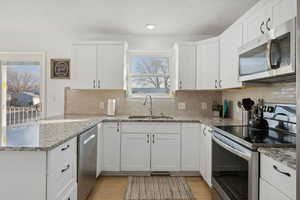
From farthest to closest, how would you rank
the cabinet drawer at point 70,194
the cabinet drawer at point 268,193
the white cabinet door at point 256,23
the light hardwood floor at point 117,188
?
the light hardwood floor at point 117,188 → the white cabinet door at point 256,23 → the cabinet drawer at point 70,194 → the cabinet drawer at point 268,193

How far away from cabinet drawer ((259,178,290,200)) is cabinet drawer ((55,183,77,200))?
145cm

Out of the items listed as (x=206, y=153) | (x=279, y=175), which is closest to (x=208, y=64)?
(x=206, y=153)

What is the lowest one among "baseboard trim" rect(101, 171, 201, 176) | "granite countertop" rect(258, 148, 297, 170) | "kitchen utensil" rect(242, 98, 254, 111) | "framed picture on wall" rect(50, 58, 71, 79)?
"baseboard trim" rect(101, 171, 201, 176)

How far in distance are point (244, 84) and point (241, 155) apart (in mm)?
1012

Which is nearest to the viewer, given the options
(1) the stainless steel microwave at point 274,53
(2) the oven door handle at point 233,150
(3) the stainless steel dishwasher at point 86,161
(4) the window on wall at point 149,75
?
(1) the stainless steel microwave at point 274,53

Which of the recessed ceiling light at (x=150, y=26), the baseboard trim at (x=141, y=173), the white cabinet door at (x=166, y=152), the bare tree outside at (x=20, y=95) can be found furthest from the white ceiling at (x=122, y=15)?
the baseboard trim at (x=141, y=173)

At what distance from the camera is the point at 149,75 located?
13.1ft

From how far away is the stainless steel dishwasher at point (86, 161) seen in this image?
2.14 meters

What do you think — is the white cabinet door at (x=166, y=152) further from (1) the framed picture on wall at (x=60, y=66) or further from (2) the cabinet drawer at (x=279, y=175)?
(1) the framed picture on wall at (x=60, y=66)

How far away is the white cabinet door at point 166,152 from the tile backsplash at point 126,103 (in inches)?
30.0

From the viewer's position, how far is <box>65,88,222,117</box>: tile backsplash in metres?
3.86

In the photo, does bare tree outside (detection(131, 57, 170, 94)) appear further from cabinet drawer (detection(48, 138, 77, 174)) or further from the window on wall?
cabinet drawer (detection(48, 138, 77, 174))

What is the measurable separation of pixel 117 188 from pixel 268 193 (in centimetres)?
197

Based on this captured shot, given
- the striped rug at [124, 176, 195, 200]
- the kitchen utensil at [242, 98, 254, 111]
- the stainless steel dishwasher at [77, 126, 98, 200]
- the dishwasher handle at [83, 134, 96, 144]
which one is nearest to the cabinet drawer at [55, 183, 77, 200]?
the stainless steel dishwasher at [77, 126, 98, 200]
